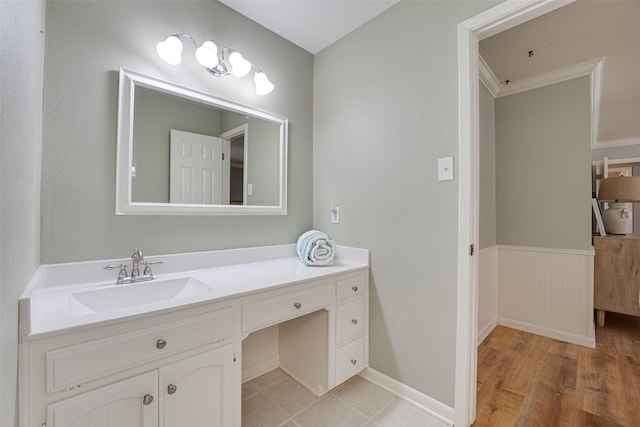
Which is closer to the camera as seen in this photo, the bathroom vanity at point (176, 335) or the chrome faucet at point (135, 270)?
the bathroom vanity at point (176, 335)

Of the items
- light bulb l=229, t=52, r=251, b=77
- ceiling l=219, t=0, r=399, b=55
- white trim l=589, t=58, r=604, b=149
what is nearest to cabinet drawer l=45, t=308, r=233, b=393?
light bulb l=229, t=52, r=251, b=77

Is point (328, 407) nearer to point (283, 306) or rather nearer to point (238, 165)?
point (283, 306)

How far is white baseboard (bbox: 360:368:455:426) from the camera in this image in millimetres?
1397

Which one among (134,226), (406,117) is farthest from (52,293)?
(406,117)

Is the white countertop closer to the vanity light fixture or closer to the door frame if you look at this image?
the door frame

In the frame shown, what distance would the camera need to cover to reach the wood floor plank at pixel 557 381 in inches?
56.2

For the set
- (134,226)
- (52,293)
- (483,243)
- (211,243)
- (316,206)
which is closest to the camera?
(52,293)

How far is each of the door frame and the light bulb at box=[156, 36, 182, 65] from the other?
1431mm

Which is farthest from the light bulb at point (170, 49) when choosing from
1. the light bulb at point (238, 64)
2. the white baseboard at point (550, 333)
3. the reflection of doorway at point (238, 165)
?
the white baseboard at point (550, 333)

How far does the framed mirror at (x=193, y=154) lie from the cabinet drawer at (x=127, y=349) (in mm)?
659

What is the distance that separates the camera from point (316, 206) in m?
2.15

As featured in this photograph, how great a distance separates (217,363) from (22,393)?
54 centimetres

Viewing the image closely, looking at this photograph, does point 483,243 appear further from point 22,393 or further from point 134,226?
point 22,393

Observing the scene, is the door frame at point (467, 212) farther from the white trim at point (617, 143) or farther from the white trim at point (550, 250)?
the white trim at point (617, 143)
